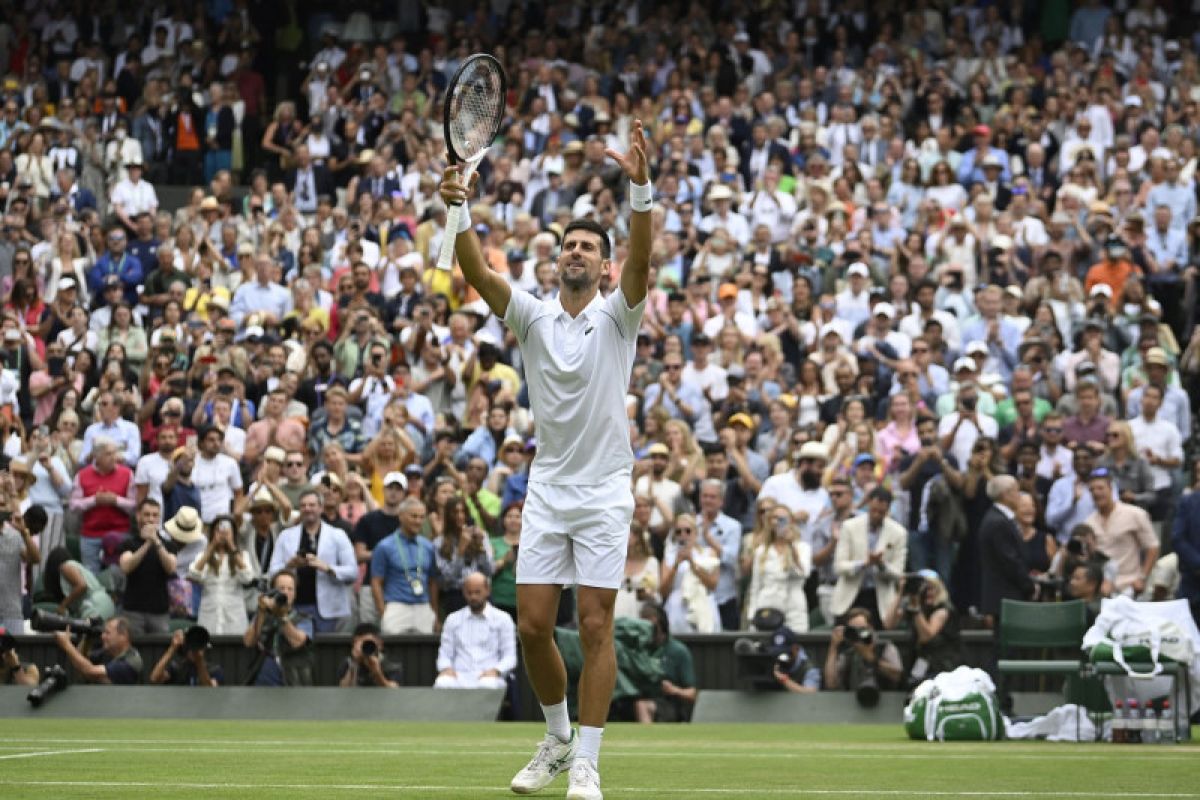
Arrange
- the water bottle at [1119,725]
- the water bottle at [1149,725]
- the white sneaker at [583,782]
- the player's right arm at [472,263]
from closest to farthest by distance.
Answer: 1. the white sneaker at [583,782]
2. the player's right arm at [472,263]
3. the water bottle at [1149,725]
4. the water bottle at [1119,725]

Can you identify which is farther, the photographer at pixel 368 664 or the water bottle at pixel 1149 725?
the photographer at pixel 368 664

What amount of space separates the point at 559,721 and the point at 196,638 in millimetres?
9061

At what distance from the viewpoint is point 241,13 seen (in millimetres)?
31891

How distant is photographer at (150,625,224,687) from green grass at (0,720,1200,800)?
101 inches

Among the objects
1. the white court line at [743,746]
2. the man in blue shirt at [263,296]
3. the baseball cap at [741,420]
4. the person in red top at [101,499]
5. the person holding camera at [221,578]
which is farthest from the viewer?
the man in blue shirt at [263,296]

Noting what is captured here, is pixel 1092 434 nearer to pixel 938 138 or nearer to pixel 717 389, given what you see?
pixel 717 389

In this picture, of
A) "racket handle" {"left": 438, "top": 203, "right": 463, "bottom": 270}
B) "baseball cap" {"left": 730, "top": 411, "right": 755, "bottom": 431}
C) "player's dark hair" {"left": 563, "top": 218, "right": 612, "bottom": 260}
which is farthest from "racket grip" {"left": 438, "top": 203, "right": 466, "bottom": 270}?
"baseball cap" {"left": 730, "top": 411, "right": 755, "bottom": 431}

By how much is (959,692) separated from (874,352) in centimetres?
742

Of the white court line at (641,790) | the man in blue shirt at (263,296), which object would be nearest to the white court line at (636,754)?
the white court line at (641,790)

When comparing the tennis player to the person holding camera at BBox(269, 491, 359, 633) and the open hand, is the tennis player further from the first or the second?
the person holding camera at BBox(269, 491, 359, 633)

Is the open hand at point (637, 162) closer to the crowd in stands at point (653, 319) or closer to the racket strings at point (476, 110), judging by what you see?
the racket strings at point (476, 110)

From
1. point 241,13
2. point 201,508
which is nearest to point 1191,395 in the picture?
point 201,508

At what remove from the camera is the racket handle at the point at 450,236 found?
9.02 m

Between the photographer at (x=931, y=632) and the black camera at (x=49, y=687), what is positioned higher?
the photographer at (x=931, y=632)
